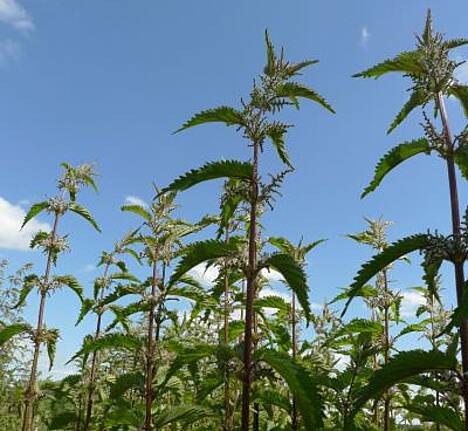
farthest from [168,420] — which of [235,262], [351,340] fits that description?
[351,340]

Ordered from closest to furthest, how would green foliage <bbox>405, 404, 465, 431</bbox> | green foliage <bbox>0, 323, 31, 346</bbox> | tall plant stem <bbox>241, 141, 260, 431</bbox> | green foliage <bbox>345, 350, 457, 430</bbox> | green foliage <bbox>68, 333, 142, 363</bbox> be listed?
green foliage <bbox>345, 350, 457, 430</bbox>, green foliage <bbox>405, 404, 465, 431</bbox>, tall plant stem <bbox>241, 141, 260, 431</bbox>, green foliage <bbox>68, 333, 142, 363</bbox>, green foliage <bbox>0, 323, 31, 346</bbox>

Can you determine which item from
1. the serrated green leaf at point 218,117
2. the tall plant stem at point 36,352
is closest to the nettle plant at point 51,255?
the tall plant stem at point 36,352

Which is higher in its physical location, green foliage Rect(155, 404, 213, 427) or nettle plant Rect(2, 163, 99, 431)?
nettle plant Rect(2, 163, 99, 431)

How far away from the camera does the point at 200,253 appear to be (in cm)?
452

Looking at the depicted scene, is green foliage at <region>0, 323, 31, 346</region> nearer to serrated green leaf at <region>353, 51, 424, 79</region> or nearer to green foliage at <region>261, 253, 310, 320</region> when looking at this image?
green foliage at <region>261, 253, 310, 320</region>

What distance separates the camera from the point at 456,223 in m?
3.82

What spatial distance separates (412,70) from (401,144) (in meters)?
0.75

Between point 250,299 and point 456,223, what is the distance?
6.58ft

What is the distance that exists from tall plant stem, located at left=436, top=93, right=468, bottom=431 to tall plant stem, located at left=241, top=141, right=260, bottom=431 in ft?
6.02

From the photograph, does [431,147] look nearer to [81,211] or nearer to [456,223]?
[456,223]

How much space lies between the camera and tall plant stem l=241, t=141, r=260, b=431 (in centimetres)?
430

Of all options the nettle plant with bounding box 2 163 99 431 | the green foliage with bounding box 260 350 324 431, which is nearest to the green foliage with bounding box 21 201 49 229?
the nettle plant with bounding box 2 163 99 431

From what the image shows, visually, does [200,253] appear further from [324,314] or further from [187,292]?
[324,314]

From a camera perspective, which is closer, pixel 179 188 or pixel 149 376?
pixel 179 188
